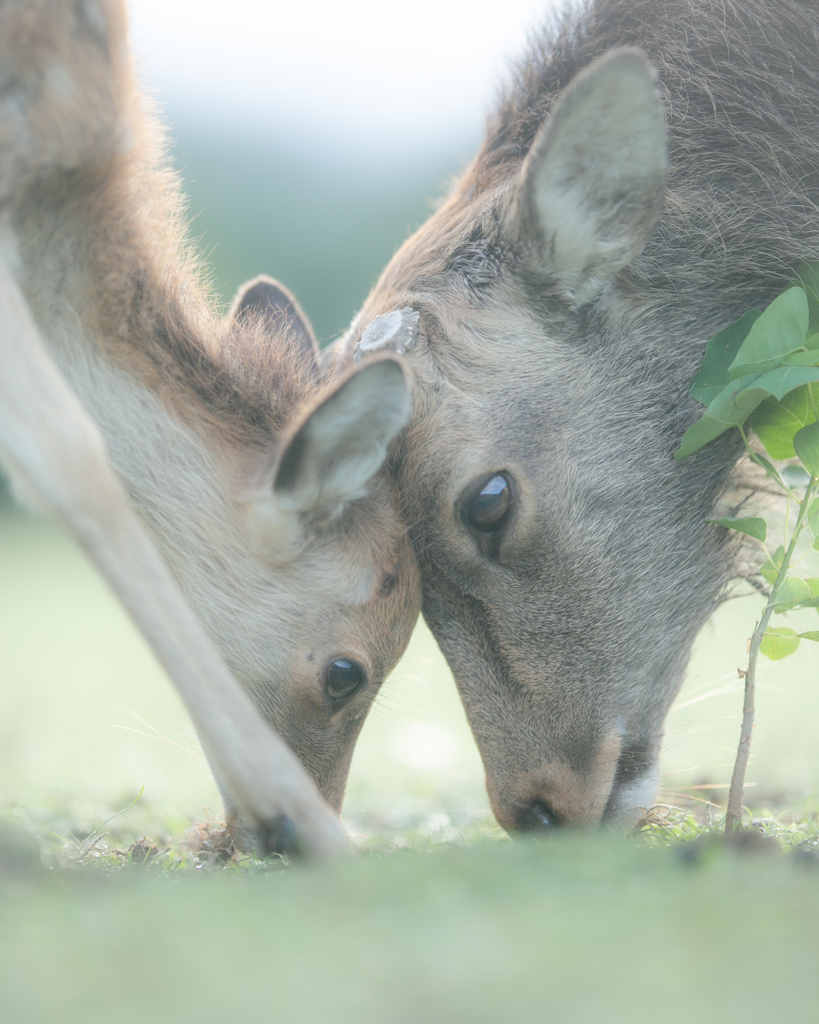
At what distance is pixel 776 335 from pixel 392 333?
1344 mm

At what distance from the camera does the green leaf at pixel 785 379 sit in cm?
280

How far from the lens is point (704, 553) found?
365 centimetres

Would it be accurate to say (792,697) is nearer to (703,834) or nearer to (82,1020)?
(703,834)

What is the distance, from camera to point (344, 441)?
3018 millimetres

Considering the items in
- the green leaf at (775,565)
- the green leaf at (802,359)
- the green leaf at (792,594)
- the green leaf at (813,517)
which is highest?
the green leaf at (802,359)

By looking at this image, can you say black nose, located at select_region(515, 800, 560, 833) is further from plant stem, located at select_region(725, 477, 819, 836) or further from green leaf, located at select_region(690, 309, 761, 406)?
green leaf, located at select_region(690, 309, 761, 406)

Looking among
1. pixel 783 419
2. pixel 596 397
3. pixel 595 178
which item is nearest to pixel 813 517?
pixel 783 419

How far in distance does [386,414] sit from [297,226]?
1598 cm

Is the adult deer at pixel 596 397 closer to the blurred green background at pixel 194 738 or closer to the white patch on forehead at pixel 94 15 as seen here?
the blurred green background at pixel 194 738

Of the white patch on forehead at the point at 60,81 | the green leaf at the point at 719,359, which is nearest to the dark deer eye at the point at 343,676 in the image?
the green leaf at the point at 719,359

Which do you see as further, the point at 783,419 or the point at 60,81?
the point at 783,419

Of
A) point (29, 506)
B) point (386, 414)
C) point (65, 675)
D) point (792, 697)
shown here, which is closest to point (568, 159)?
point (386, 414)

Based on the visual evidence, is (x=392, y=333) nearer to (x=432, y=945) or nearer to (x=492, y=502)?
(x=492, y=502)

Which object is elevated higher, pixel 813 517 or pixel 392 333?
pixel 392 333
